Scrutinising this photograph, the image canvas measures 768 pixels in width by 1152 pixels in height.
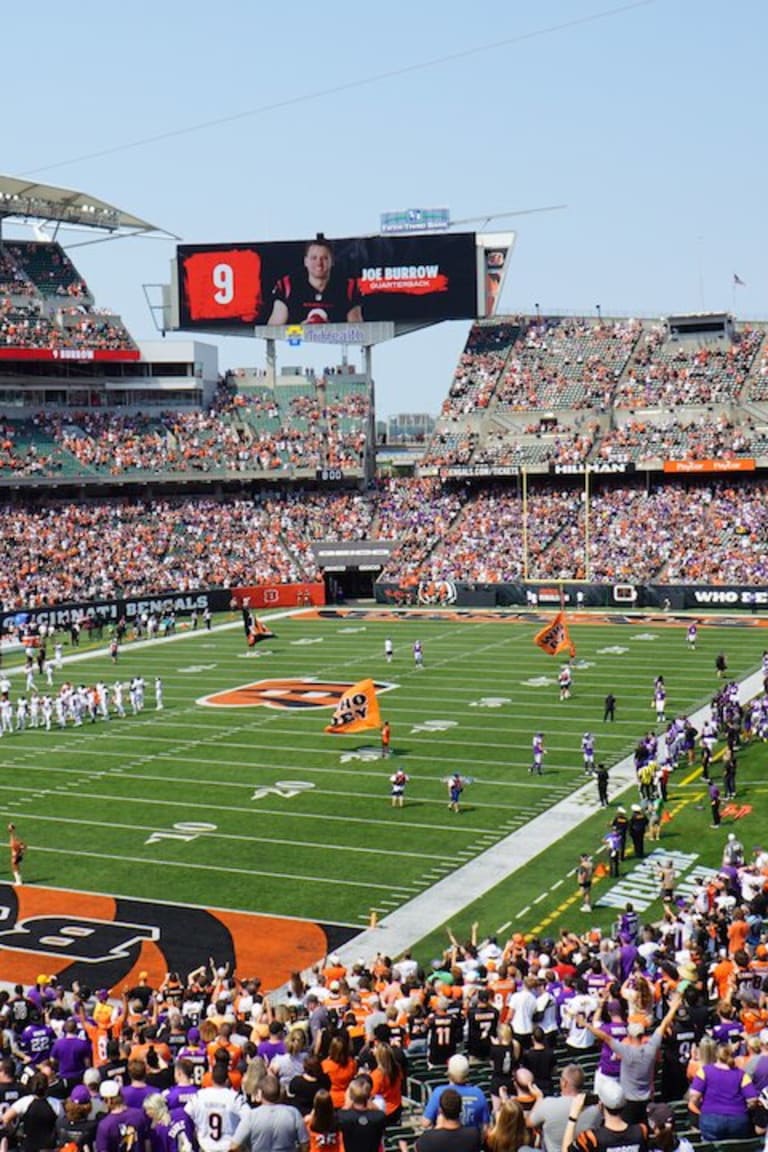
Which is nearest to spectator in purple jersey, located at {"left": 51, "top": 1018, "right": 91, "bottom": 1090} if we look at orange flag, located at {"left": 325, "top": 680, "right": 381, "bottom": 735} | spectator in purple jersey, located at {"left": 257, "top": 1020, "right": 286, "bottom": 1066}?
spectator in purple jersey, located at {"left": 257, "top": 1020, "right": 286, "bottom": 1066}

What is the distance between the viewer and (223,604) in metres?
58.6

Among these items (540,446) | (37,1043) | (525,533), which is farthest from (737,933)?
(540,446)

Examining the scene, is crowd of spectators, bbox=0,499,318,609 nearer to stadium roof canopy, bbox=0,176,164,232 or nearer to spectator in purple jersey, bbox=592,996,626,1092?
stadium roof canopy, bbox=0,176,164,232

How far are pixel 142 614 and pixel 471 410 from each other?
23.1m

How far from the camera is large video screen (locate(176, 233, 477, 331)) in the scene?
69.8 m

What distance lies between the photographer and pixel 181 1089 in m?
8.44

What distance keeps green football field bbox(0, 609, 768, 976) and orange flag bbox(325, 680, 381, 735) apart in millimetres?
934

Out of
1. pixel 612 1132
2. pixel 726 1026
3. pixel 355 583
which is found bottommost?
pixel 355 583

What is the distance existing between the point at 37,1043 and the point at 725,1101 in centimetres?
585

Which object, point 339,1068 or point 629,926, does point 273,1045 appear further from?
point 629,926

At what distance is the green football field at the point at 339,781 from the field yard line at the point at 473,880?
9.2 inches

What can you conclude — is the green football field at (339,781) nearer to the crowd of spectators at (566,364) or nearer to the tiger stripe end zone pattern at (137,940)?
the tiger stripe end zone pattern at (137,940)

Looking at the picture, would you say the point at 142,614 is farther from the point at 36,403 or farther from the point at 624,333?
the point at 624,333

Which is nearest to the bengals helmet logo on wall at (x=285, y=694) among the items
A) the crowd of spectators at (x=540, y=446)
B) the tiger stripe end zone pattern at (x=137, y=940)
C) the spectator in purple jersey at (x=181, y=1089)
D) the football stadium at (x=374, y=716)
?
the football stadium at (x=374, y=716)
